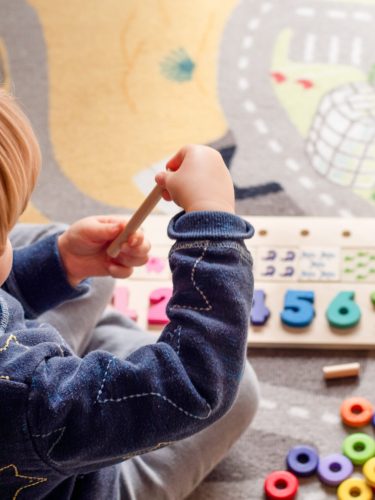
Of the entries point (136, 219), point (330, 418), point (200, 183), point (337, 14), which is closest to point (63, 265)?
point (136, 219)

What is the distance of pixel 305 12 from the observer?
4.76 feet

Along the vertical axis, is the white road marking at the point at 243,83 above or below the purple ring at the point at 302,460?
above

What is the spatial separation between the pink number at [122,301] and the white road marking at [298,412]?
0.23 metres

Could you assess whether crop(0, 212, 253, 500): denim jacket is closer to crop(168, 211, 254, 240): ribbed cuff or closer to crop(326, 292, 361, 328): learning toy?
crop(168, 211, 254, 240): ribbed cuff

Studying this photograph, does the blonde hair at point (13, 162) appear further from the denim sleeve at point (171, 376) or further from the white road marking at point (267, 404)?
the white road marking at point (267, 404)

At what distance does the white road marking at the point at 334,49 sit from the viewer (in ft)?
4.50

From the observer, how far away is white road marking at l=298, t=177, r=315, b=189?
1.21 meters

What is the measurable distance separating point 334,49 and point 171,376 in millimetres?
904

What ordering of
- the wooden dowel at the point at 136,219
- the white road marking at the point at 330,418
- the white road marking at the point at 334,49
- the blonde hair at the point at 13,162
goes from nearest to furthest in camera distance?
1. the blonde hair at the point at 13,162
2. the wooden dowel at the point at 136,219
3. the white road marking at the point at 330,418
4. the white road marking at the point at 334,49

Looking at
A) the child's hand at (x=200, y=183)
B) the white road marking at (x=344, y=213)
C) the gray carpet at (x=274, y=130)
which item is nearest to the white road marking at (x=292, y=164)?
the gray carpet at (x=274, y=130)

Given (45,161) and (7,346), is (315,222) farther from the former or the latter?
(7,346)

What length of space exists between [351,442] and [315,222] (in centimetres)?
33

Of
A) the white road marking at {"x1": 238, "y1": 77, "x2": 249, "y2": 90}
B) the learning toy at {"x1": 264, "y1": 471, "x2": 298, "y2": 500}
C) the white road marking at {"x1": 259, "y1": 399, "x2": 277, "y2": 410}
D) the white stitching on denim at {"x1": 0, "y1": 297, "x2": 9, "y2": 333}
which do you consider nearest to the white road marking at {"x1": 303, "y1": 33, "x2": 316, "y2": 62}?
the white road marking at {"x1": 238, "y1": 77, "x2": 249, "y2": 90}

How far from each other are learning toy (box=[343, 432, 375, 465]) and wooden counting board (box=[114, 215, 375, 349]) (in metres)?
0.13
